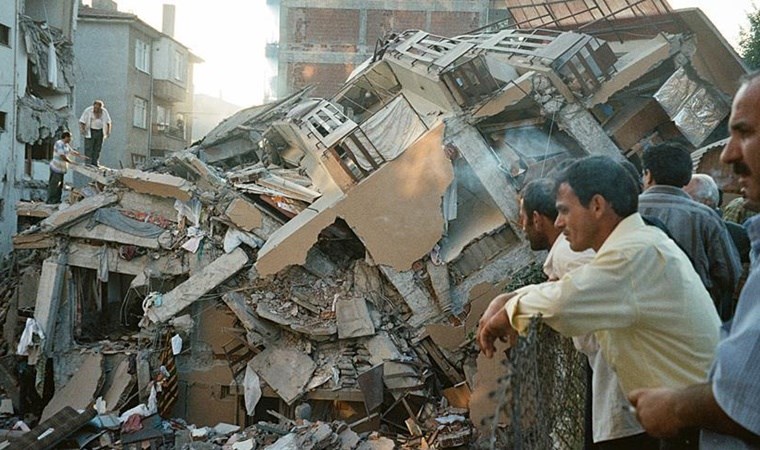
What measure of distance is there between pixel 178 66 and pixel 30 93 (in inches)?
500

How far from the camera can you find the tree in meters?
14.0

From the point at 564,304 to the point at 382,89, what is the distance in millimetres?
15203

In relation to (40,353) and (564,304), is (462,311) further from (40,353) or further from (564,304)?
(564,304)

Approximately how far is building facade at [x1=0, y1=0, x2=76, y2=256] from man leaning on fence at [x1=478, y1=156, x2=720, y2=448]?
18194 millimetres

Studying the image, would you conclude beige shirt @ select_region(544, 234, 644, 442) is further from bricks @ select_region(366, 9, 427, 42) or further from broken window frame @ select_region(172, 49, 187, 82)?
broken window frame @ select_region(172, 49, 187, 82)

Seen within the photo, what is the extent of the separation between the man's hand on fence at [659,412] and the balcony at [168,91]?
99.9 feet

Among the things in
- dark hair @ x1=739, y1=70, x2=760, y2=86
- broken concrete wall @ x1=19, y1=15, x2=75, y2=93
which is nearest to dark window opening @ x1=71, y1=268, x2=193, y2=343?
broken concrete wall @ x1=19, y1=15, x2=75, y2=93

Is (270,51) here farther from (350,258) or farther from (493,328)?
(493,328)

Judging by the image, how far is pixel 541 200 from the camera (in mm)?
3379

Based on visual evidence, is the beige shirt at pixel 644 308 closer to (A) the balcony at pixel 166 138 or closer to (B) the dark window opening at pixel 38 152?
(B) the dark window opening at pixel 38 152

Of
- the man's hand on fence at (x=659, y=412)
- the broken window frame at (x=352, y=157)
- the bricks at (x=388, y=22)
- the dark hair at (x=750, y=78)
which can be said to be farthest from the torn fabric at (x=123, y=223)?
the bricks at (x=388, y=22)

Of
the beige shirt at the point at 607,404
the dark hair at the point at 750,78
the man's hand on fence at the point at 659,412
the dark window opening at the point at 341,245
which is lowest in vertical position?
the dark window opening at the point at 341,245

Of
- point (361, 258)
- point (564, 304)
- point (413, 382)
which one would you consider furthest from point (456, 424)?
point (564, 304)

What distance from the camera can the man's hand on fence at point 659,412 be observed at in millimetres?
1541
